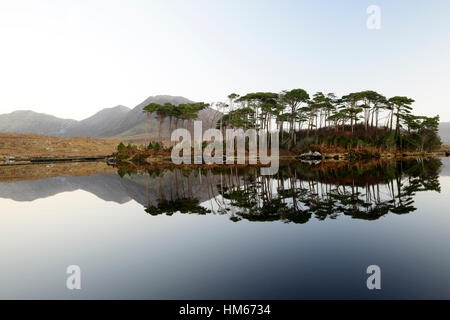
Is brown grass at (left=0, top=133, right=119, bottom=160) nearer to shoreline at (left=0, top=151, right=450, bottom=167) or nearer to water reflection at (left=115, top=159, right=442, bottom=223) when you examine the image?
shoreline at (left=0, top=151, right=450, bottom=167)

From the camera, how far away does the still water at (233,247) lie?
4.53 meters

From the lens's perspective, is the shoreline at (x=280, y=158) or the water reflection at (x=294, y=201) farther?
the shoreline at (x=280, y=158)

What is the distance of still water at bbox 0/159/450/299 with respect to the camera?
453cm

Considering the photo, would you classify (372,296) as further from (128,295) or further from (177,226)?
(177,226)

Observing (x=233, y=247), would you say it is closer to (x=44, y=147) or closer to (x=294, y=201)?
(x=294, y=201)

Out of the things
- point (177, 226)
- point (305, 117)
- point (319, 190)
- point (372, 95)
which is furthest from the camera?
point (305, 117)

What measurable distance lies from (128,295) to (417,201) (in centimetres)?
1358

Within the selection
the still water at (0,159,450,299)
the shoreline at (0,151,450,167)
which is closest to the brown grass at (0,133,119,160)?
the shoreline at (0,151,450,167)

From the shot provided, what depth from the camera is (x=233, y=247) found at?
6652 millimetres

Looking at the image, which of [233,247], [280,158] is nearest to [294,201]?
[233,247]

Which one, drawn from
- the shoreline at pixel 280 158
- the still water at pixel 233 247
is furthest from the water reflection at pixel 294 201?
the shoreline at pixel 280 158

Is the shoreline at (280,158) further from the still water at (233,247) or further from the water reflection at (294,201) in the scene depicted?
the still water at (233,247)

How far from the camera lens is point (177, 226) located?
895cm

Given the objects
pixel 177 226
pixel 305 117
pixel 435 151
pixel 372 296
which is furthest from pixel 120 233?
pixel 435 151
